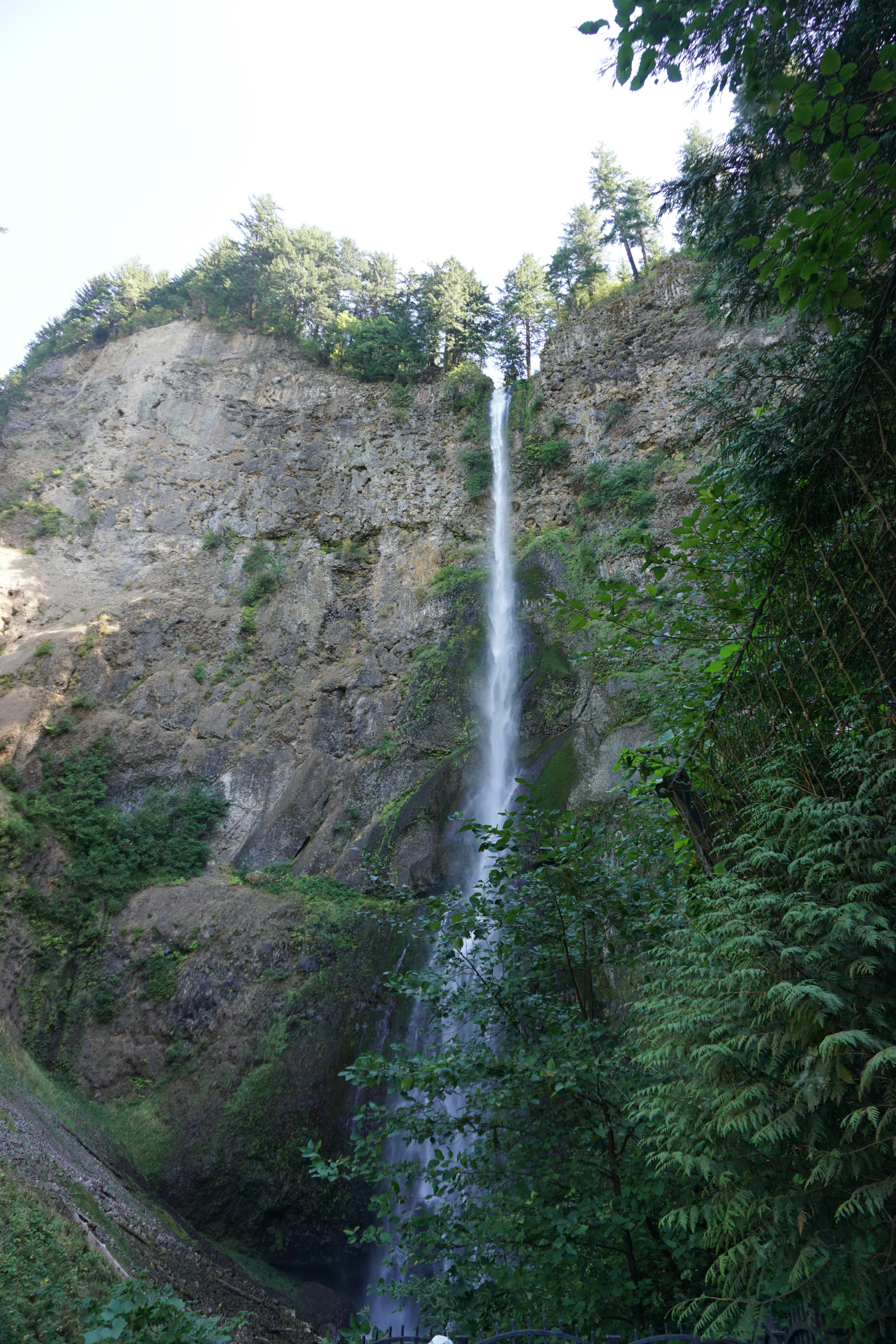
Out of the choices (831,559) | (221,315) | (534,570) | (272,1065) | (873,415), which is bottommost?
(272,1065)

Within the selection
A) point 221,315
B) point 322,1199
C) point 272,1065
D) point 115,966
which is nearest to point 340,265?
point 221,315

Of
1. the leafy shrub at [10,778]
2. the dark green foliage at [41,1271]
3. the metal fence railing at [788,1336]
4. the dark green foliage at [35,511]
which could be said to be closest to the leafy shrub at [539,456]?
the dark green foliage at [35,511]

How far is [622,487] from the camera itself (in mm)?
19188

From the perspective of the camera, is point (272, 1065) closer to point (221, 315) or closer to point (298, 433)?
point (298, 433)

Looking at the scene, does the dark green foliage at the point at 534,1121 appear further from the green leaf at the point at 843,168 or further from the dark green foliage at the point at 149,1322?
the green leaf at the point at 843,168

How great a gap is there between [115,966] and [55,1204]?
9038 mm

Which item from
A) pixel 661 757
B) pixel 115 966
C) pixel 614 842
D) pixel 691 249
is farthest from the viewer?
pixel 115 966

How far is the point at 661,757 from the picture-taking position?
4.18 m

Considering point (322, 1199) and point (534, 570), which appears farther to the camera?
point (534, 570)

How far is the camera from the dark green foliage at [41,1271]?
4238 mm

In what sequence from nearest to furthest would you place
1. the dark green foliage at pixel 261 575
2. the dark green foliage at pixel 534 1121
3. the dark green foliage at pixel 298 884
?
the dark green foliage at pixel 534 1121
the dark green foliage at pixel 298 884
the dark green foliage at pixel 261 575

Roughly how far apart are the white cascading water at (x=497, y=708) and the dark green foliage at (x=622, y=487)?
9.26 ft

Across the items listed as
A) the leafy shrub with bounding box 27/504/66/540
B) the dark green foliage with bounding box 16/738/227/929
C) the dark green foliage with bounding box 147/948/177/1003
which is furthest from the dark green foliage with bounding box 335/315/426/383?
the dark green foliage with bounding box 147/948/177/1003

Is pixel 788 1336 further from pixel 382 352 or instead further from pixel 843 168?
pixel 382 352
